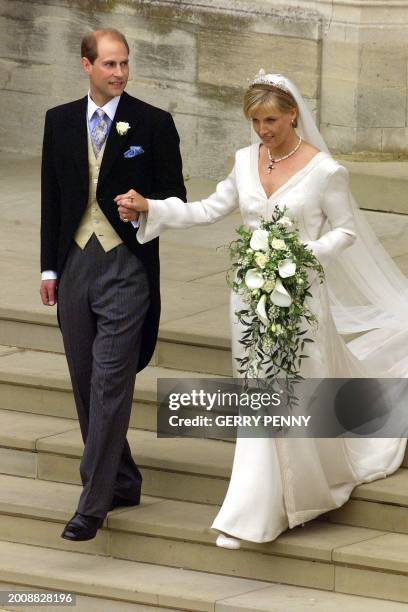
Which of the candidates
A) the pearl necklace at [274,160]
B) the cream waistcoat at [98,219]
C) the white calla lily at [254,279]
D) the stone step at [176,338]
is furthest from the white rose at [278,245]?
the stone step at [176,338]

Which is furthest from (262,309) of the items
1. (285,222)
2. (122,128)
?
(122,128)

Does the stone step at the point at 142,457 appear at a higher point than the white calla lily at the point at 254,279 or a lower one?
lower

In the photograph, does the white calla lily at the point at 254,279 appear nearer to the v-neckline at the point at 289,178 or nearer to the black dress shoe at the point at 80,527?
the v-neckline at the point at 289,178

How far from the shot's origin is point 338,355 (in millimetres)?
7051

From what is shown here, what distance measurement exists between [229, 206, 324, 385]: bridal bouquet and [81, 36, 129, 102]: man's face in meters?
0.74

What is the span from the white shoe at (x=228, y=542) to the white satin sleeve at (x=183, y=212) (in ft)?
3.94

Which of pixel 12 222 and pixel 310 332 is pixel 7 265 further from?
pixel 310 332

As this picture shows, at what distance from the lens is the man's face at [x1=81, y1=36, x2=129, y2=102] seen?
6531mm

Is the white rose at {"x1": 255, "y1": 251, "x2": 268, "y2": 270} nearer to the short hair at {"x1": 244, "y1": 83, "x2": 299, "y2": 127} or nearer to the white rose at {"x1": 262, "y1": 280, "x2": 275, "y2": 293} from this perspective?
the white rose at {"x1": 262, "y1": 280, "x2": 275, "y2": 293}

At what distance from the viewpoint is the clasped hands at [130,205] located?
6.53 metres

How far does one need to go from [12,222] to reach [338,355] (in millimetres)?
4012

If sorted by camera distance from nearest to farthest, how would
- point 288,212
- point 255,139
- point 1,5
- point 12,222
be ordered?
→ 1. point 288,212
2. point 255,139
3. point 12,222
4. point 1,5

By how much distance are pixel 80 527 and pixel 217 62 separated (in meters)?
5.37

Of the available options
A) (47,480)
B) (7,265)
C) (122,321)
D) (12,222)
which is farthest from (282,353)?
(12,222)
